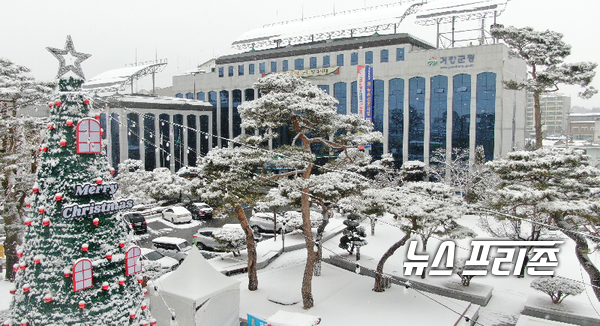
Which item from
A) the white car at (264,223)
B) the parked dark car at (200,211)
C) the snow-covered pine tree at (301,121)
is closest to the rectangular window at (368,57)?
the white car at (264,223)

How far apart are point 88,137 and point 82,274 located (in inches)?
78.6

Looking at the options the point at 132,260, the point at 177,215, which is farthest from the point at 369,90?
the point at 132,260

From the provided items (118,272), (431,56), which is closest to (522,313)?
(118,272)

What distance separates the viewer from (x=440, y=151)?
105 ft

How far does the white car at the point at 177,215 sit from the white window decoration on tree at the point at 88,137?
21.1 metres

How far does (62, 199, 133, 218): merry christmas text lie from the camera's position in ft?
18.8

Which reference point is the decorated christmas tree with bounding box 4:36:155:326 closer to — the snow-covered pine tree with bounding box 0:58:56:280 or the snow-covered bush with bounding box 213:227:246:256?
the snow-covered pine tree with bounding box 0:58:56:280

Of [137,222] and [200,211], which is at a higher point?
[137,222]

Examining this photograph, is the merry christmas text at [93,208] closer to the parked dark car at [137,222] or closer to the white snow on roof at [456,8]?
the parked dark car at [137,222]

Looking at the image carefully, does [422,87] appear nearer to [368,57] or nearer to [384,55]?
[384,55]

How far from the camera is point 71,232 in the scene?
5.88 metres

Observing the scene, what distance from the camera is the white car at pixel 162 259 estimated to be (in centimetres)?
1697

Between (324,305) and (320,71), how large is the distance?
2849 centimetres

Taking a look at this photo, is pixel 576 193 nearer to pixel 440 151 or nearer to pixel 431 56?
pixel 440 151
